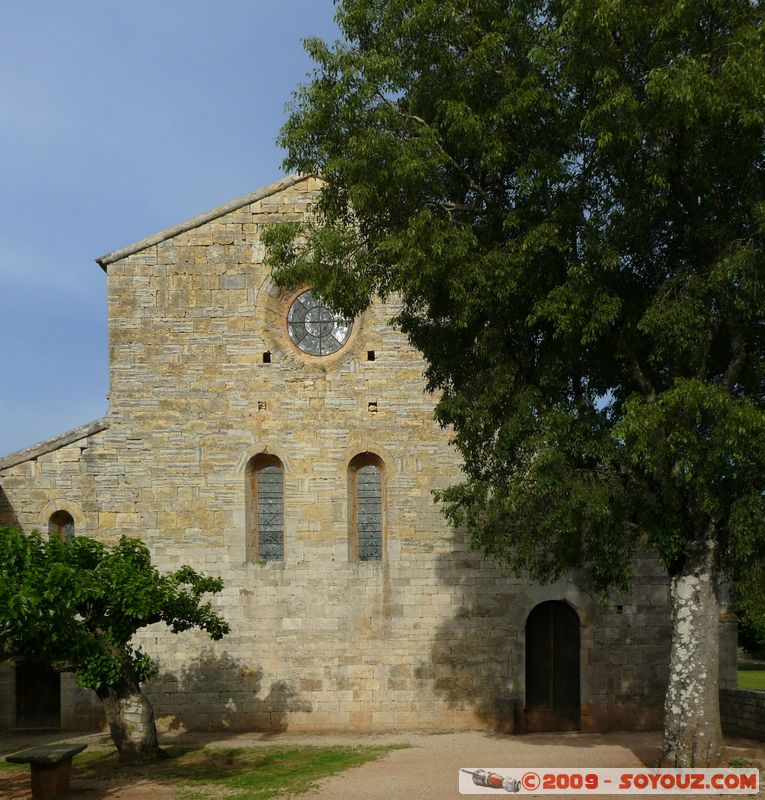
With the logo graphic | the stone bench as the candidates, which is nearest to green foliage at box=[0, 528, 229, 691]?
the stone bench

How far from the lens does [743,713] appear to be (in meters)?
14.5

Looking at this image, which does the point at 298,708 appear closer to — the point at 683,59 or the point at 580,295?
the point at 580,295

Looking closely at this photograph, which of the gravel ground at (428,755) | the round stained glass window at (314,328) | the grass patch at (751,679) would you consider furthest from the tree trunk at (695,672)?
the grass patch at (751,679)

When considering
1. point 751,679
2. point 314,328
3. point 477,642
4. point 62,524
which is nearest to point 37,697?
point 62,524

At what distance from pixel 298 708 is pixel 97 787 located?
4665mm

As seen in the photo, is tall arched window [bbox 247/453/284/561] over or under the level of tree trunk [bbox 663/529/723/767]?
over

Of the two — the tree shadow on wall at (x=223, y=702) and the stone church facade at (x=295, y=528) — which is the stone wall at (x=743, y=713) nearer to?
the stone church facade at (x=295, y=528)

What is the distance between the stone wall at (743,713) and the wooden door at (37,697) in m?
10.8

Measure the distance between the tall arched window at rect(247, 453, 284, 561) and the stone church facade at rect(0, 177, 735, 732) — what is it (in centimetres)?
2

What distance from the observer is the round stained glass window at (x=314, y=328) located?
1692 centimetres

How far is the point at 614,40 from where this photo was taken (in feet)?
33.5

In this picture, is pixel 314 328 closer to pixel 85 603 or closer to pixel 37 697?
pixel 85 603

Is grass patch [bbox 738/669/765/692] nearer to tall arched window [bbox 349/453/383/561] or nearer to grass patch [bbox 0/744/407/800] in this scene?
tall arched window [bbox 349/453/383/561]

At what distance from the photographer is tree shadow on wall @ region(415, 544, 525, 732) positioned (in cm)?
1596
